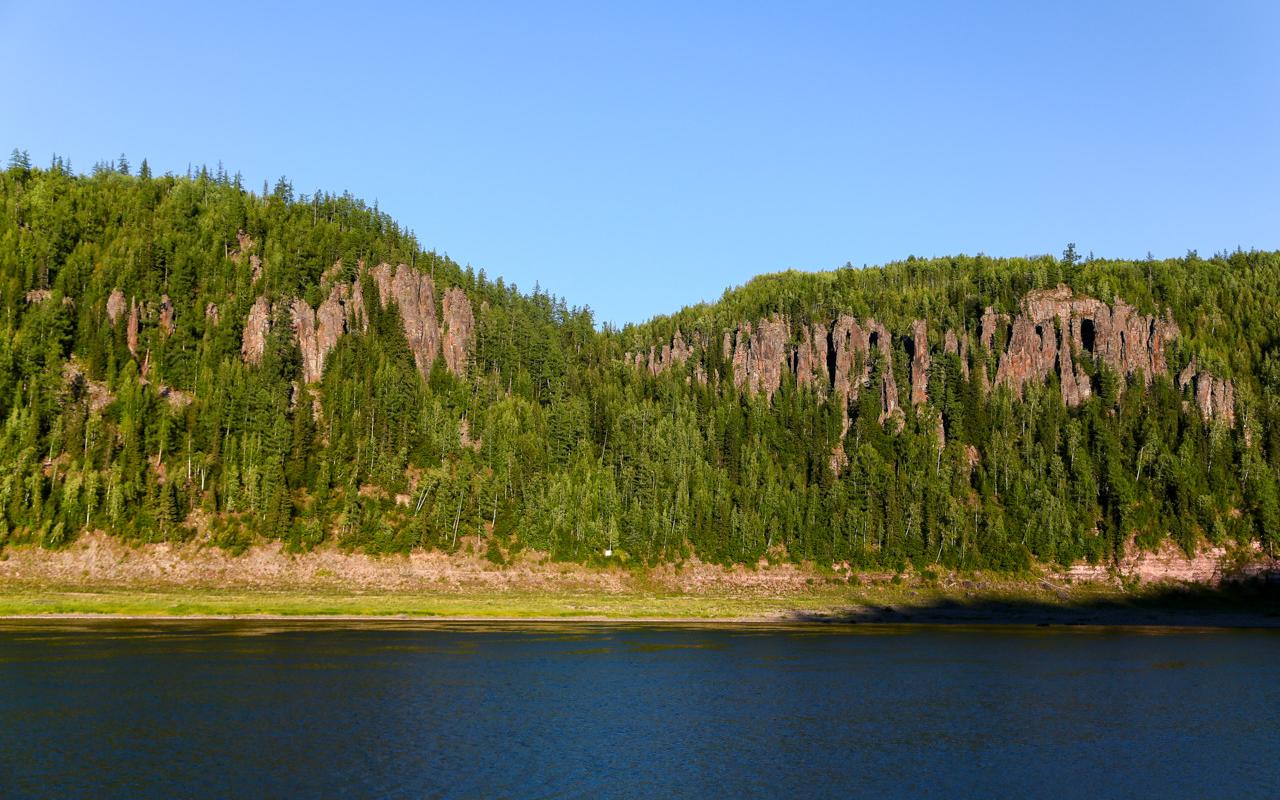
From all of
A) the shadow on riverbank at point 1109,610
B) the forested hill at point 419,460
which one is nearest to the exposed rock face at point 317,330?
the forested hill at point 419,460

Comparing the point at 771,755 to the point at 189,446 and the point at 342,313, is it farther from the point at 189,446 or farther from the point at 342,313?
the point at 342,313

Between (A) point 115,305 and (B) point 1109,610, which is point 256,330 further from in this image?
(B) point 1109,610

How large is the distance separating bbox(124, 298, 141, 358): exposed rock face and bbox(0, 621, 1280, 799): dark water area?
94.2m

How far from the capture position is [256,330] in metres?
185

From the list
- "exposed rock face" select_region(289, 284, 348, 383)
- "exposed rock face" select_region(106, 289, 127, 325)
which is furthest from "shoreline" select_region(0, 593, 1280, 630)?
"exposed rock face" select_region(106, 289, 127, 325)

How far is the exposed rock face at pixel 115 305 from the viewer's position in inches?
7032

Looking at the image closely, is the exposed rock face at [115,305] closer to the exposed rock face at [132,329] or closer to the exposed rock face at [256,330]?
the exposed rock face at [132,329]

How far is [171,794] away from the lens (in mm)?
38406

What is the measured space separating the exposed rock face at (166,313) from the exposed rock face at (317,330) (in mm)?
22196

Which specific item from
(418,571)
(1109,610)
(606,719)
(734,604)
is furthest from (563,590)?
(606,719)

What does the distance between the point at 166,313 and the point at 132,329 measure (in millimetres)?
7981

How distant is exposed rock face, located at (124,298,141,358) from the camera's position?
177250mm

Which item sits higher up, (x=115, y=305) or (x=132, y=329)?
(x=115, y=305)

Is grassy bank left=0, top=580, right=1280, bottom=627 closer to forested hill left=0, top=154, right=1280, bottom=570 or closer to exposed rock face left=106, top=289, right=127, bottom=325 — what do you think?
forested hill left=0, top=154, right=1280, bottom=570
